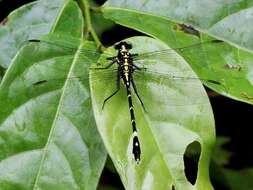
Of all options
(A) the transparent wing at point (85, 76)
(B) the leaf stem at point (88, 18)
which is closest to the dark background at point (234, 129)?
(B) the leaf stem at point (88, 18)

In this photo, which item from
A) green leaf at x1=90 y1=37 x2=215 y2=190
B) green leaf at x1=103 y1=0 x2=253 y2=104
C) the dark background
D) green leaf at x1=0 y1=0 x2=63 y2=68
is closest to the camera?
green leaf at x1=90 y1=37 x2=215 y2=190

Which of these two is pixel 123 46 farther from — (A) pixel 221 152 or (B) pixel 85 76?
(A) pixel 221 152

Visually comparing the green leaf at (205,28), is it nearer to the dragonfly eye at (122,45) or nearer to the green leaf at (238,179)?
the dragonfly eye at (122,45)

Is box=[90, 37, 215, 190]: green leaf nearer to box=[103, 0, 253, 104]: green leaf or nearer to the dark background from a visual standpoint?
box=[103, 0, 253, 104]: green leaf

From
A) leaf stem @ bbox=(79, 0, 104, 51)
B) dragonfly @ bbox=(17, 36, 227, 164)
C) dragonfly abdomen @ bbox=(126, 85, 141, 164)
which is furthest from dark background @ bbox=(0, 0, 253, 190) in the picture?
dragonfly abdomen @ bbox=(126, 85, 141, 164)

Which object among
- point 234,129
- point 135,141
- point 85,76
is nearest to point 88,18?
point 85,76

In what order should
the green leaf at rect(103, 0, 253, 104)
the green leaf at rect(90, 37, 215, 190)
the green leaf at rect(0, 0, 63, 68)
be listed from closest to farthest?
the green leaf at rect(90, 37, 215, 190) < the green leaf at rect(103, 0, 253, 104) < the green leaf at rect(0, 0, 63, 68)

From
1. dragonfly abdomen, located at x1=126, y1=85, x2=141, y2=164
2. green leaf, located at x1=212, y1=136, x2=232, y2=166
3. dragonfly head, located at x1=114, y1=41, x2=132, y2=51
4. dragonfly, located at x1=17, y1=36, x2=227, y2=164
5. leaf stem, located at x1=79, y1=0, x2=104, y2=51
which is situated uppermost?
leaf stem, located at x1=79, y1=0, x2=104, y2=51
